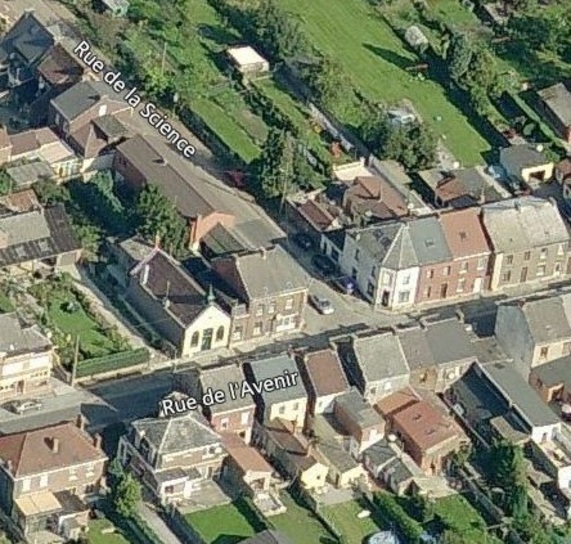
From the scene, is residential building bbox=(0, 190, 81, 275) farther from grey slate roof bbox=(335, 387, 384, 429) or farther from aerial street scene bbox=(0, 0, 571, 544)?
grey slate roof bbox=(335, 387, 384, 429)

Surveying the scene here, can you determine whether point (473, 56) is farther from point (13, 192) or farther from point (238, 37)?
point (13, 192)

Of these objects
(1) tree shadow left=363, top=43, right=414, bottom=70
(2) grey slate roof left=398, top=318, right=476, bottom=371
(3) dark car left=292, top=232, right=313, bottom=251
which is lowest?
(3) dark car left=292, top=232, right=313, bottom=251

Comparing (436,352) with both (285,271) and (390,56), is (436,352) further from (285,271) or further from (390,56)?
(390,56)

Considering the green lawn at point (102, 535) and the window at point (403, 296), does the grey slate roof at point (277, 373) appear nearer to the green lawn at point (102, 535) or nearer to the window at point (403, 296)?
the green lawn at point (102, 535)

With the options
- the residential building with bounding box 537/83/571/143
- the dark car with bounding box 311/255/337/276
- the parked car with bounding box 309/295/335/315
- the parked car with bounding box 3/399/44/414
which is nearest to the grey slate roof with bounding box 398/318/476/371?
the parked car with bounding box 309/295/335/315

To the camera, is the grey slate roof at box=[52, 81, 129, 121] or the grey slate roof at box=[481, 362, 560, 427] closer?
the grey slate roof at box=[481, 362, 560, 427]

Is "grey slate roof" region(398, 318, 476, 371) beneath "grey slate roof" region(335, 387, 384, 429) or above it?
above

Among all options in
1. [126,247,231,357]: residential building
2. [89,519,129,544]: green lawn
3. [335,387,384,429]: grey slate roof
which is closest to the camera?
[89,519,129,544]: green lawn
